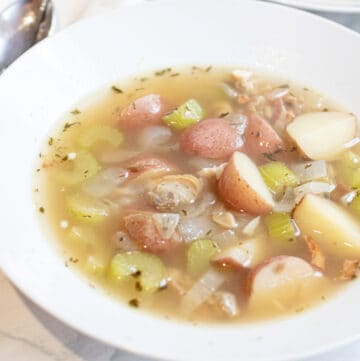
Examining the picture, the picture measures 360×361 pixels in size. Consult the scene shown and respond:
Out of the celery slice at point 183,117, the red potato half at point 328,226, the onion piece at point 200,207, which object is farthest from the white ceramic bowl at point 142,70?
the onion piece at point 200,207

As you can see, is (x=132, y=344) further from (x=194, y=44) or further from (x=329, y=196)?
(x=194, y=44)

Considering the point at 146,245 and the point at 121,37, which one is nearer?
the point at 146,245

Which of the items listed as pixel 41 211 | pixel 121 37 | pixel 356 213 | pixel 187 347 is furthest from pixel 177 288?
pixel 121 37

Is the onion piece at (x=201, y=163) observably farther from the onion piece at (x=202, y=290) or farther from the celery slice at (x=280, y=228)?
the onion piece at (x=202, y=290)

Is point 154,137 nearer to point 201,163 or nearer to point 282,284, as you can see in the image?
point 201,163

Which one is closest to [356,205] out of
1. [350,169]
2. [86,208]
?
[350,169]
